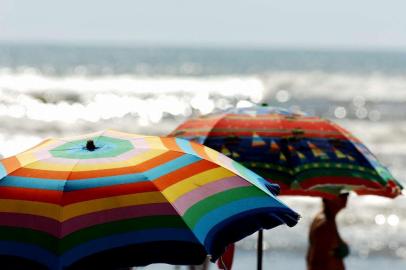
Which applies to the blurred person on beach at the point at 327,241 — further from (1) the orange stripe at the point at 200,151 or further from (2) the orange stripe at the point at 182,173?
(2) the orange stripe at the point at 182,173

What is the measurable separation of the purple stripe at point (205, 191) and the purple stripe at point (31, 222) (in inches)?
20.9

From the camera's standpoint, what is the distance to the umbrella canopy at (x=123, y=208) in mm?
3412

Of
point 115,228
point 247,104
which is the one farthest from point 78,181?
point 247,104

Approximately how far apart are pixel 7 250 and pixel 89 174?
49cm

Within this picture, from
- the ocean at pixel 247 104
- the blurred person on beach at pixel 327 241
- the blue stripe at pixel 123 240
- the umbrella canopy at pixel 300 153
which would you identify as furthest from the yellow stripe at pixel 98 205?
the ocean at pixel 247 104

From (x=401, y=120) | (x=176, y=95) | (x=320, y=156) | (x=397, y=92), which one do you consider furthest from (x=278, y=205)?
(x=397, y=92)

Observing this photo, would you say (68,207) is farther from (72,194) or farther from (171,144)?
(171,144)

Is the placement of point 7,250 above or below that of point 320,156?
below

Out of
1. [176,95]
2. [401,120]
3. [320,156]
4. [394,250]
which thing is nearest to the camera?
[320,156]

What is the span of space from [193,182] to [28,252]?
86cm

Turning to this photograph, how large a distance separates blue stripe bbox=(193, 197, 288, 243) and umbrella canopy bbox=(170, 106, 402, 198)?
2016 millimetres

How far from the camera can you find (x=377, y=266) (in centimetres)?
1147

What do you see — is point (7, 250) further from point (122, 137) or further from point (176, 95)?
point (176, 95)

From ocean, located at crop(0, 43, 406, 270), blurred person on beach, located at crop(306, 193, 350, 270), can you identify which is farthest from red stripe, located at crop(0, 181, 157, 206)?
ocean, located at crop(0, 43, 406, 270)
